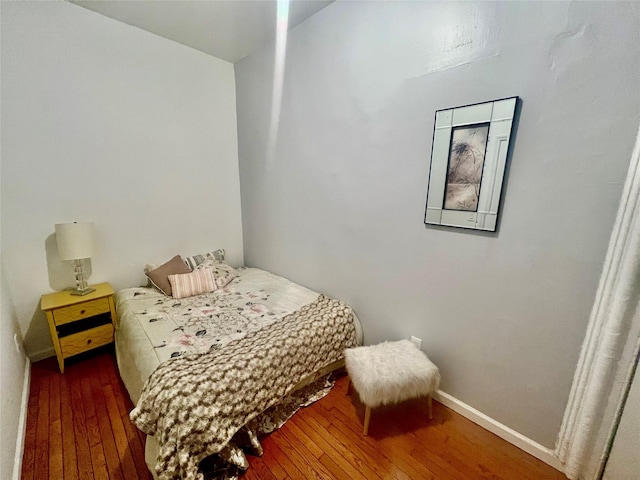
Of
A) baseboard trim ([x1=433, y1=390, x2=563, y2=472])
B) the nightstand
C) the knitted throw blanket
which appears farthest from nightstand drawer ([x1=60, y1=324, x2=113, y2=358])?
baseboard trim ([x1=433, y1=390, x2=563, y2=472])

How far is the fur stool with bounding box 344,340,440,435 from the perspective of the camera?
4.64ft

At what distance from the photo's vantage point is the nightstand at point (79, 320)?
74.0 inches

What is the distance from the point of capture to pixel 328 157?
6.72ft

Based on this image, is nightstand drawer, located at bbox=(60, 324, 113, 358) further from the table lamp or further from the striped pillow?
the striped pillow

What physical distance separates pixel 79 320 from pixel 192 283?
0.87m

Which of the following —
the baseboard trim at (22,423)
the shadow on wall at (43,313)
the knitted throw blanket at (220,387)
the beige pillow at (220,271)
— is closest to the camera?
the knitted throw blanket at (220,387)

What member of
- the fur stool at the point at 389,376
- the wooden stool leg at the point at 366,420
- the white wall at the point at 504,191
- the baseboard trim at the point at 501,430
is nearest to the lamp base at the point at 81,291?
the white wall at the point at 504,191

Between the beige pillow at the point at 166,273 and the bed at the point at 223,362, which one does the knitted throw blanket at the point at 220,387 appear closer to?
the bed at the point at 223,362

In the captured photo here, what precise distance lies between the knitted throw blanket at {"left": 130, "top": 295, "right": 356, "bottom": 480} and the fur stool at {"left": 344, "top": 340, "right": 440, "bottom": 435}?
0.33 metres

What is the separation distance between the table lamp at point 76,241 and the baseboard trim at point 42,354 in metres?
0.61

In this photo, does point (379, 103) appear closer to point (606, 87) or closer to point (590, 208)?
point (606, 87)

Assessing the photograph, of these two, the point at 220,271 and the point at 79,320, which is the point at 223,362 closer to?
the point at 220,271

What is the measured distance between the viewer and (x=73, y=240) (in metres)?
1.91

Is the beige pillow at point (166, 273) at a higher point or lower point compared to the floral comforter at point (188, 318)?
higher
